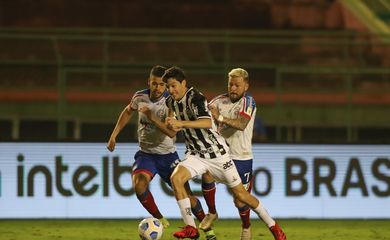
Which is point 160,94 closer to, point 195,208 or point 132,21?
point 195,208

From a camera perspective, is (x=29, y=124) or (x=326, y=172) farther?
(x=29, y=124)

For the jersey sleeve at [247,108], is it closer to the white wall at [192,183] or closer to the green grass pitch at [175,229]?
Result: the green grass pitch at [175,229]

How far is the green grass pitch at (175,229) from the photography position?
33.5 feet

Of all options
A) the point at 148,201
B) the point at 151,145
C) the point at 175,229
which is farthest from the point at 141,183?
the point at 175,229

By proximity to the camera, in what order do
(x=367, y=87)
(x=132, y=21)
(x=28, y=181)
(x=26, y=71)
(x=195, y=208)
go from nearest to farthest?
(x=195, y=208), (x=28, y=181), (x=26, y=71), (x=367, y=87), (x=132, y=21)

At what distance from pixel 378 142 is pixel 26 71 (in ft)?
22.9

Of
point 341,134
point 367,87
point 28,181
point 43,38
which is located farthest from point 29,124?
Result: point 367,87

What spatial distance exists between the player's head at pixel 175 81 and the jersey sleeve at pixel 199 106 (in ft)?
0.49

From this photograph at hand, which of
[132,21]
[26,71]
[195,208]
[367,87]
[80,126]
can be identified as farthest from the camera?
[132,21]

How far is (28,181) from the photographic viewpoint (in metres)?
12.2

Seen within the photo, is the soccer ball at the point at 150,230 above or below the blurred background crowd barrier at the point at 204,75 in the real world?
below

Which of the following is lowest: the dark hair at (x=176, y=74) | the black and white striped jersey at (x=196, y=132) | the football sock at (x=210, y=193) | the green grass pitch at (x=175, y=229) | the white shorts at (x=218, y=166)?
the green grass pitch at (x=175, y=229)

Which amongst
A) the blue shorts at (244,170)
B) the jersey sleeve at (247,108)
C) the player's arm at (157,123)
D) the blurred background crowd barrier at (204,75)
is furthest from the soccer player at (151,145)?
the blurred background crowd barrier at (204,75)

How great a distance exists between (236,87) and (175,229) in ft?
9.12
